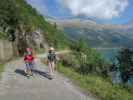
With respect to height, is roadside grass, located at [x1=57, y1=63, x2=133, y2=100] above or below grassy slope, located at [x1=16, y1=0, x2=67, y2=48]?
below

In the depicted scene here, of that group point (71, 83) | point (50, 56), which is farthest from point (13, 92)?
point (50, 56)

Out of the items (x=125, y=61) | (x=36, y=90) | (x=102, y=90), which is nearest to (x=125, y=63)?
(x=125, y=61)

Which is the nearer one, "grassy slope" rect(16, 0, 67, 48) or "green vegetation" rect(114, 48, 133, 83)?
"green vegetation" rect(114, 48, 133, 83)

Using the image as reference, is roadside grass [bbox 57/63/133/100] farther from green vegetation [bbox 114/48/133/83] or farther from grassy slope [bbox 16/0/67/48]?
grassy slope [bbox 16/0/67/48]

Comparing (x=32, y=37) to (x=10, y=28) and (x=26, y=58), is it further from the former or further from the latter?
(x=26, y=58)

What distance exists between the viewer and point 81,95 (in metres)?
12.9

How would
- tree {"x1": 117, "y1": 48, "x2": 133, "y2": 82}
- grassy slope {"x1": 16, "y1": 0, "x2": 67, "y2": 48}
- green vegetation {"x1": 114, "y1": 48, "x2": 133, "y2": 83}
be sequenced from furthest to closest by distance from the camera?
grassy slope {"x1": 16, "y1": 0, "x2": 67, "y2": 48} → tree {"x1": 117, "y1": 48, "x2": 133, "y2": 82} → green vegetation {"x1": 114, "y1": 48, "x2": 133, "y2": 83}

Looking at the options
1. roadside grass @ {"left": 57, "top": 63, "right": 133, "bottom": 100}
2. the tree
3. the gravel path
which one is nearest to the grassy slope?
the tree

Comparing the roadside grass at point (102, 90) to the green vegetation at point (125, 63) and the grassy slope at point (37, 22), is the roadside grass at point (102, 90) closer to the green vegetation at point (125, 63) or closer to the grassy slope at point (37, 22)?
the green vegetation at point (125, 63)

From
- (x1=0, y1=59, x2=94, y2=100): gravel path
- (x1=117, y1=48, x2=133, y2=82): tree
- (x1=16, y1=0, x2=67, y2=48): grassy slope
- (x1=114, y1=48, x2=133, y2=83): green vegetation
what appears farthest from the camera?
(x1=16, y1=0, x2=67, y2=48): grassy slope

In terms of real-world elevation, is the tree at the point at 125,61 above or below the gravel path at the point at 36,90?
below

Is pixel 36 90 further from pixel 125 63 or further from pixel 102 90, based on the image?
pixel 125 63

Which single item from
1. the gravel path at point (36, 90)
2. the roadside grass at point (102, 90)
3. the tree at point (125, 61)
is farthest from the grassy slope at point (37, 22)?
the roadside grass at point (102, 90)

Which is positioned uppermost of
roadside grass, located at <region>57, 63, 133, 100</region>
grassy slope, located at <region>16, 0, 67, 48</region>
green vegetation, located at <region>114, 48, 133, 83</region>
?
grassy slope, located at <region>16, 0, 67, 48</region>
